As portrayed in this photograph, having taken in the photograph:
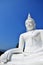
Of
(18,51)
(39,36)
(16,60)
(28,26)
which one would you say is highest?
(28,26)

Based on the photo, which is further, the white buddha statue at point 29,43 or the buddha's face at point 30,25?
the buddha's face at point 30,25

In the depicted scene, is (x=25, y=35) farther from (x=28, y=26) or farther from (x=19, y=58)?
(x=19, y=58)

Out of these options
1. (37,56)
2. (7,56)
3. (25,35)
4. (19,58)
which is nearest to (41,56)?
(37,56)

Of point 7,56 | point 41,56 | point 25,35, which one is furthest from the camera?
point 25,35

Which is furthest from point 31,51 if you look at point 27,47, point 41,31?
point 41,31

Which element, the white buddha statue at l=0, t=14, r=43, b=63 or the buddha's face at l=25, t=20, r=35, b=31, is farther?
the buddha's face at l=25, t=20, r=35, b=31

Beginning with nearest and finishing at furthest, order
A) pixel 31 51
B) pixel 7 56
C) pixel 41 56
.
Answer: pixel 41 56 → pixel 7 56 → pixel 31 51

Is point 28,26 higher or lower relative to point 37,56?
higher

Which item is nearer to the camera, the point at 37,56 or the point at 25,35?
the point at 37,56

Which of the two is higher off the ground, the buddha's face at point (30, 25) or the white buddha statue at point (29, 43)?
the buddha's face at point (30, 25)

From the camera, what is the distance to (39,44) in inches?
89.0

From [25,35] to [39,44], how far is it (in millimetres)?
212

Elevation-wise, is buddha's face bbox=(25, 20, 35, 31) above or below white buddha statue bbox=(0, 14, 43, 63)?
above

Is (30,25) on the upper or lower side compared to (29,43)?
upper
